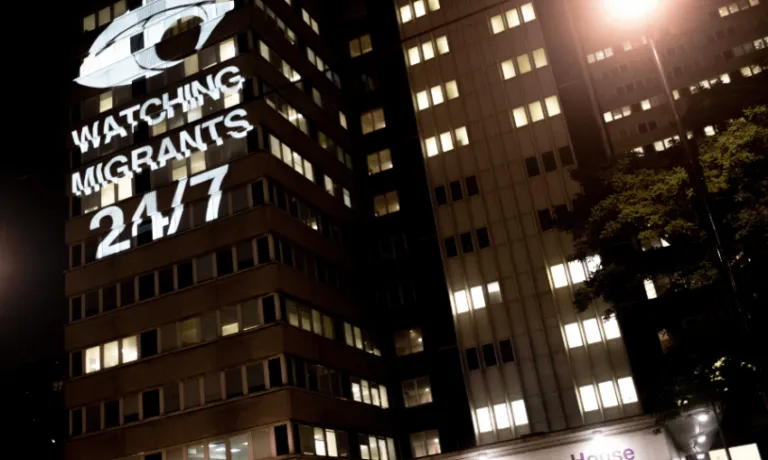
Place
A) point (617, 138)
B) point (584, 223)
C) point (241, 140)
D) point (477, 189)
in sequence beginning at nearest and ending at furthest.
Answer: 1. point (584, 223)
2. point (241, 140)
3. point (477, 189)
4. point (617, 138)

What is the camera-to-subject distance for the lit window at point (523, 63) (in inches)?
1898

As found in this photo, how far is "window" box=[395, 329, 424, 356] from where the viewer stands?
48125 mm

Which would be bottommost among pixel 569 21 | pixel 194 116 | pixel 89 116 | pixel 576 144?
pixel 576 144

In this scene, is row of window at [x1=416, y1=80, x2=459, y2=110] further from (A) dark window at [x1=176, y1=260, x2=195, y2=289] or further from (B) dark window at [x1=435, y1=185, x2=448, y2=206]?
(A) dark window at [x1=176, y1=260, x2=195, y2=289]

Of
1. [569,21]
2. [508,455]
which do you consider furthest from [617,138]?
[508,455]

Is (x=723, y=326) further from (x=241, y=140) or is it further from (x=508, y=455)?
(x=241, y=140)

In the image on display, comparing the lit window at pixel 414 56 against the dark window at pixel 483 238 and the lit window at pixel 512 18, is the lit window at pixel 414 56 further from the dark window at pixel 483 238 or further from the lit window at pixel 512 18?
the dark window at pixel 483 238

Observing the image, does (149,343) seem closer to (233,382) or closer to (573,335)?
(233,382)

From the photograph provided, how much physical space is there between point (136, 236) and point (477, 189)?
71.4 ft

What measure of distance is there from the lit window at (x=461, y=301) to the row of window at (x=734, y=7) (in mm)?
60835

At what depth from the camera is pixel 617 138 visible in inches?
3563

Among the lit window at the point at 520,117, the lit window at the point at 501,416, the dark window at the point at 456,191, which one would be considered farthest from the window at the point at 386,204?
the lit window at the point at 501,416

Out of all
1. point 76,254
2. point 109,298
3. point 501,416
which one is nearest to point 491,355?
point 501,416

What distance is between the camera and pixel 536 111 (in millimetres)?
47094
